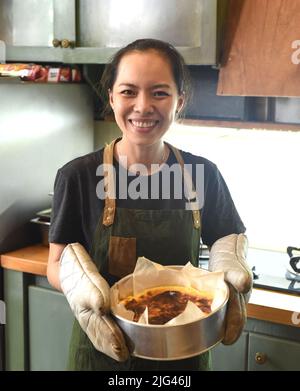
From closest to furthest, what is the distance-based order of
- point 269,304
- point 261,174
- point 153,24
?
1. point 269,304
2. point 153,24
3. point 261,174

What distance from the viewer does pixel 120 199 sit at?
4.08 ft

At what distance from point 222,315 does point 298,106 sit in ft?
2.68

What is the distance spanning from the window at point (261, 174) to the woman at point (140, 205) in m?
0.54

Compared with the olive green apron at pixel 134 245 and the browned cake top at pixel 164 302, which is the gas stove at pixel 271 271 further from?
the browned cake top at pixel 164 302

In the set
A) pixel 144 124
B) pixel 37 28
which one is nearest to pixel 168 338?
pixel 144 124

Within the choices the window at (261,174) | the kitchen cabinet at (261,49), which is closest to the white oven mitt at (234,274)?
the kitchen cabinet at (261,49)

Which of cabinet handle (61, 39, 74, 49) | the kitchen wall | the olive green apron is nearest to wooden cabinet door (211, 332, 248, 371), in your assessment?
the olive green apron

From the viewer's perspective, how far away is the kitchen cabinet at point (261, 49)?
1430mm

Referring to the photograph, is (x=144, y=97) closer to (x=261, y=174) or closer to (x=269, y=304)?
(x=269, y=304)

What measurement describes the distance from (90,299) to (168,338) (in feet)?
0.52

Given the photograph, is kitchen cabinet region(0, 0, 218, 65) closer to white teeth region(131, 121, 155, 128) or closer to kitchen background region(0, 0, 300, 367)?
kitchen background region(0, 0, 300, 367)

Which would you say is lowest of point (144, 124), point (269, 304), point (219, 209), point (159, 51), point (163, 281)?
point (269, 304)

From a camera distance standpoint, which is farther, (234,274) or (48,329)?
(48,329)

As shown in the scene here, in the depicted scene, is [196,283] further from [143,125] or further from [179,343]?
[143,125]
